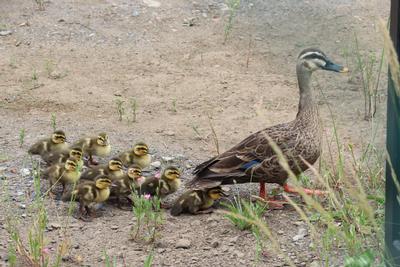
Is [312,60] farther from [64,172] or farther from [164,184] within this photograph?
[64,172]

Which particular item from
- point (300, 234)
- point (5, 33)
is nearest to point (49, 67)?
point (5, 33)

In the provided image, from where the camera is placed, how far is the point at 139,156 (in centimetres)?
629

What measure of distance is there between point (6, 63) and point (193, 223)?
11.6 feet

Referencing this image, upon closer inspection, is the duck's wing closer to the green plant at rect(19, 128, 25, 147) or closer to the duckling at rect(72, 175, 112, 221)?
the duckling at rect(72, 175, 112, 221)

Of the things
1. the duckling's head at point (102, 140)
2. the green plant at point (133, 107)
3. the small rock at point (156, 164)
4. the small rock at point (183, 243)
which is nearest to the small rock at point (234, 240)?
the small rock at point (183, 243)

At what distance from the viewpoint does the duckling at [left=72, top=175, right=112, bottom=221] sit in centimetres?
570

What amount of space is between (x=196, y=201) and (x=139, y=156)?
73cm

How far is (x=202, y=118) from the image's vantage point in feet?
24.5

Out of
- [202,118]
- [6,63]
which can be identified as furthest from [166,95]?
[6,63]

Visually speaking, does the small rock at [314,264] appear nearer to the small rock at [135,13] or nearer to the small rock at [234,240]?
the small rock at [234,240]

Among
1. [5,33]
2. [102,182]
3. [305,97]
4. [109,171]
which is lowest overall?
[5,33]

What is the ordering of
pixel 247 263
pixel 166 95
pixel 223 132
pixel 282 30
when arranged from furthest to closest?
pixel 282 30
pixel 166 95
pixel 223 132
pixel 247 263

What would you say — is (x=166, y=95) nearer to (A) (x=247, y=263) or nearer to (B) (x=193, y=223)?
(B) (x=193, y=223)

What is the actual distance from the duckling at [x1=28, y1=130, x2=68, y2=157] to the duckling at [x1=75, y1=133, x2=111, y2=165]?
4.5 inches
